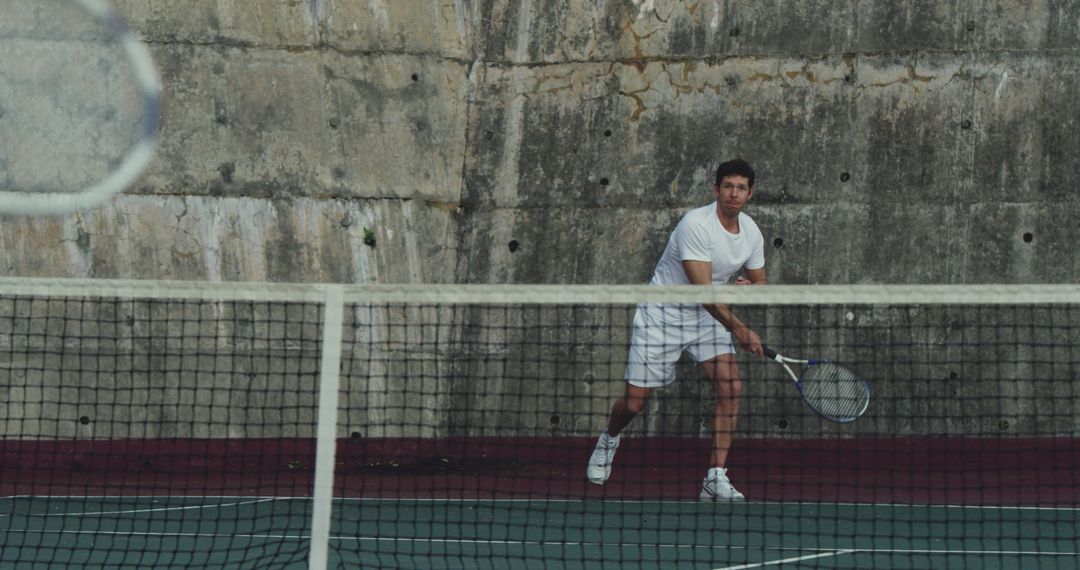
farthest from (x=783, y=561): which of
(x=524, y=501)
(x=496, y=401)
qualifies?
(x=496, y=401)

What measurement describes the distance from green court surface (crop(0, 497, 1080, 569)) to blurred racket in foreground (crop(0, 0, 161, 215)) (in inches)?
80.4

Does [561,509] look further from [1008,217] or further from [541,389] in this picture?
[1008,217]

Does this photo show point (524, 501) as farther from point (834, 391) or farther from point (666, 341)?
point (834, 391)

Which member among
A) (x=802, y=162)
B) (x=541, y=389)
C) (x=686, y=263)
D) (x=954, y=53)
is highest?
(x=954, y=53)

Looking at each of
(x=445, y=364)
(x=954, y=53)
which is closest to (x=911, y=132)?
(x=954, y=53)

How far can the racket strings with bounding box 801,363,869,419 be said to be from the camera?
254 inches

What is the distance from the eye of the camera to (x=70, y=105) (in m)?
7.79

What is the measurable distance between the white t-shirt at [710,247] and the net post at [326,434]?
89.6 inches

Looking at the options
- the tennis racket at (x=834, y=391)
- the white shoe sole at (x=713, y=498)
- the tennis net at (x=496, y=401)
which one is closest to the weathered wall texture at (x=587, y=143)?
the tennis net at (x=496, y=401)

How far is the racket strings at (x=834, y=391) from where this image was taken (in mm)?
6449

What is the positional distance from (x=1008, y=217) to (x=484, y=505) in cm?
360

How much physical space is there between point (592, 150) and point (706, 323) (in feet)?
7.02

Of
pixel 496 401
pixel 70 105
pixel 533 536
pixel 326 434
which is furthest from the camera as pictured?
pixel 496 401

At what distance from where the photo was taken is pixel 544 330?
810 cm
